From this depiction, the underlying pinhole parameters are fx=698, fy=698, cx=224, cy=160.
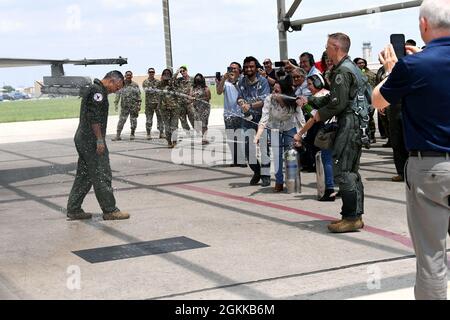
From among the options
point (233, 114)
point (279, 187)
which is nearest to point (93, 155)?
point (279, 187)

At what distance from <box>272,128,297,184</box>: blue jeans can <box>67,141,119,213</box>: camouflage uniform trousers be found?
7.97 feet

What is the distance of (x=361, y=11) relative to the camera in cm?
1289

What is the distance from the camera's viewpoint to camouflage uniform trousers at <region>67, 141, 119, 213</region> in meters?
7.79

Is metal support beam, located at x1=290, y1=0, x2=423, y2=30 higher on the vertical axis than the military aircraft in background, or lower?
higher

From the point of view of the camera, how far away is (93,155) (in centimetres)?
779

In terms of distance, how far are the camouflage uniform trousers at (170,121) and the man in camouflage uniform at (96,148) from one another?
8.45m

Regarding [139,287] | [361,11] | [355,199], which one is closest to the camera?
[139,287]

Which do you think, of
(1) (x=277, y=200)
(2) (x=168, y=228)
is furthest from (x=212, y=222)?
(1) (x=277, y=200)

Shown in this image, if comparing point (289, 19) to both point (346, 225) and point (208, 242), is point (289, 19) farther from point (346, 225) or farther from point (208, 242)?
point (208, 242)

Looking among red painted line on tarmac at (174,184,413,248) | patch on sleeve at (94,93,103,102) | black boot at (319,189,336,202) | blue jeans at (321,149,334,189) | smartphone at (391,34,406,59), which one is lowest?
red painted line on tarmac at (174,184,413,248)

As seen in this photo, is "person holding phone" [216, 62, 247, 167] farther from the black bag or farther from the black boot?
the black bag

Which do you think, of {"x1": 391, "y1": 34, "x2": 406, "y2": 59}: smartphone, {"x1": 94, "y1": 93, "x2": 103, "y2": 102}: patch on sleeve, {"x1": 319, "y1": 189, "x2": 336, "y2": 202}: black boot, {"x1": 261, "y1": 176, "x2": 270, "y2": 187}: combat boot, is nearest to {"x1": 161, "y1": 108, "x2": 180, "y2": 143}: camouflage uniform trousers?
{"x1": 261, "y1": 176, "x2": 270, "y2": 187}: combat boot

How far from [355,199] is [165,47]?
12.2 metres
